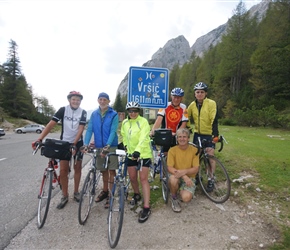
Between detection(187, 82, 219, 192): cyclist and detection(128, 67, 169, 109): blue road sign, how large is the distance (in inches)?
41.5

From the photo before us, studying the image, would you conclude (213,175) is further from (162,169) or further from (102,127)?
(102,127)

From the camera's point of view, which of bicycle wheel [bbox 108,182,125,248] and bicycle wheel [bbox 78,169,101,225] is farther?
bicycle wheel [bbox 78,169,101,225]

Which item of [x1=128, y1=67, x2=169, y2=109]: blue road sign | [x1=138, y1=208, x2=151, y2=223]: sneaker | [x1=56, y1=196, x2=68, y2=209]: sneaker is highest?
[x1=128, y1=67, x2=169, y2=109]: blue road sign

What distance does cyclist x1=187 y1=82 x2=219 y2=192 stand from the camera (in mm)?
4223

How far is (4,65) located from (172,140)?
210ft

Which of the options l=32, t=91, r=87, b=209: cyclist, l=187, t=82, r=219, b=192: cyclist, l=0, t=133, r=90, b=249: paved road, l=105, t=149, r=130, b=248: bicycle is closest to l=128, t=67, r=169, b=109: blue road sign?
l=187, t=82, r=219, b=192: cyclist

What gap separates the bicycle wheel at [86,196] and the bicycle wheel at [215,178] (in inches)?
91.1

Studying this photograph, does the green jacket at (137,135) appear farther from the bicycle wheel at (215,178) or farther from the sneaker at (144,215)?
the bicycle wheel at (215,178)

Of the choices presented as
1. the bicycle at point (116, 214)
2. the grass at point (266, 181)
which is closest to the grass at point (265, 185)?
the grass at point (266, 181)

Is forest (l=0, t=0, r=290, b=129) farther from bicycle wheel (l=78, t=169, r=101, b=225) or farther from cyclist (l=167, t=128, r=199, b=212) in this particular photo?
bicycle wheel (l=78, t=169, r=101, b=225)

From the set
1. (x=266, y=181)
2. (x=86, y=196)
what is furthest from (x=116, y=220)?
(x=266, y=181)

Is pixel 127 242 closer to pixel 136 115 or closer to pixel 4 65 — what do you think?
pixel 136 115

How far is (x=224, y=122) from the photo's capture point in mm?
23938

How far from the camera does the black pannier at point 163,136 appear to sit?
3.94 metres
